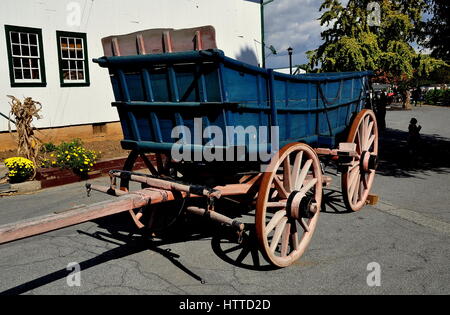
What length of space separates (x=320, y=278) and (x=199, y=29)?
2633 millimetres

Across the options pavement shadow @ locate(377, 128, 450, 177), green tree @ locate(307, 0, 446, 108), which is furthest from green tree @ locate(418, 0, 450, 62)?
pavement shadow @ locate(377, 128, 450, 177)

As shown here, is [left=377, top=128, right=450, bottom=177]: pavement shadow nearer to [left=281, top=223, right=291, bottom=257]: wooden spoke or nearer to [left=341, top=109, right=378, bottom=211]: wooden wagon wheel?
[left=341, top=109, right=378, bottom=211]: wooden wagon wheel

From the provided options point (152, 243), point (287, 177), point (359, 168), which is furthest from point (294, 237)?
point (359, 168)

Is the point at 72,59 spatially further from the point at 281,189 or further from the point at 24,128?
the point at 281,189

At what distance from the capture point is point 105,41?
3979 mm

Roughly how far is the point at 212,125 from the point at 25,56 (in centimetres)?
984

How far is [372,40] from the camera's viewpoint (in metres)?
11.6

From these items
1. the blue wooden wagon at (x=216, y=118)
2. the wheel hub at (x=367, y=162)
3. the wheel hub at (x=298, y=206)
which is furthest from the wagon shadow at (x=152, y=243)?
the wheel hub at (x=367, y=162)

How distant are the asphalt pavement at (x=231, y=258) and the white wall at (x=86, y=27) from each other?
5.97 meters

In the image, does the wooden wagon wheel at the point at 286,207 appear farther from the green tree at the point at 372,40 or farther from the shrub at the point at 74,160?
the green tree at the point at 372,40

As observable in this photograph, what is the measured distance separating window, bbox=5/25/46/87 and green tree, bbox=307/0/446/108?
8725 millimetres

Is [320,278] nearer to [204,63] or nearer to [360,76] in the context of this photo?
[204,63]

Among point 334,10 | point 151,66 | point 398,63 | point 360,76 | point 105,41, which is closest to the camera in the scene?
point 151,66
